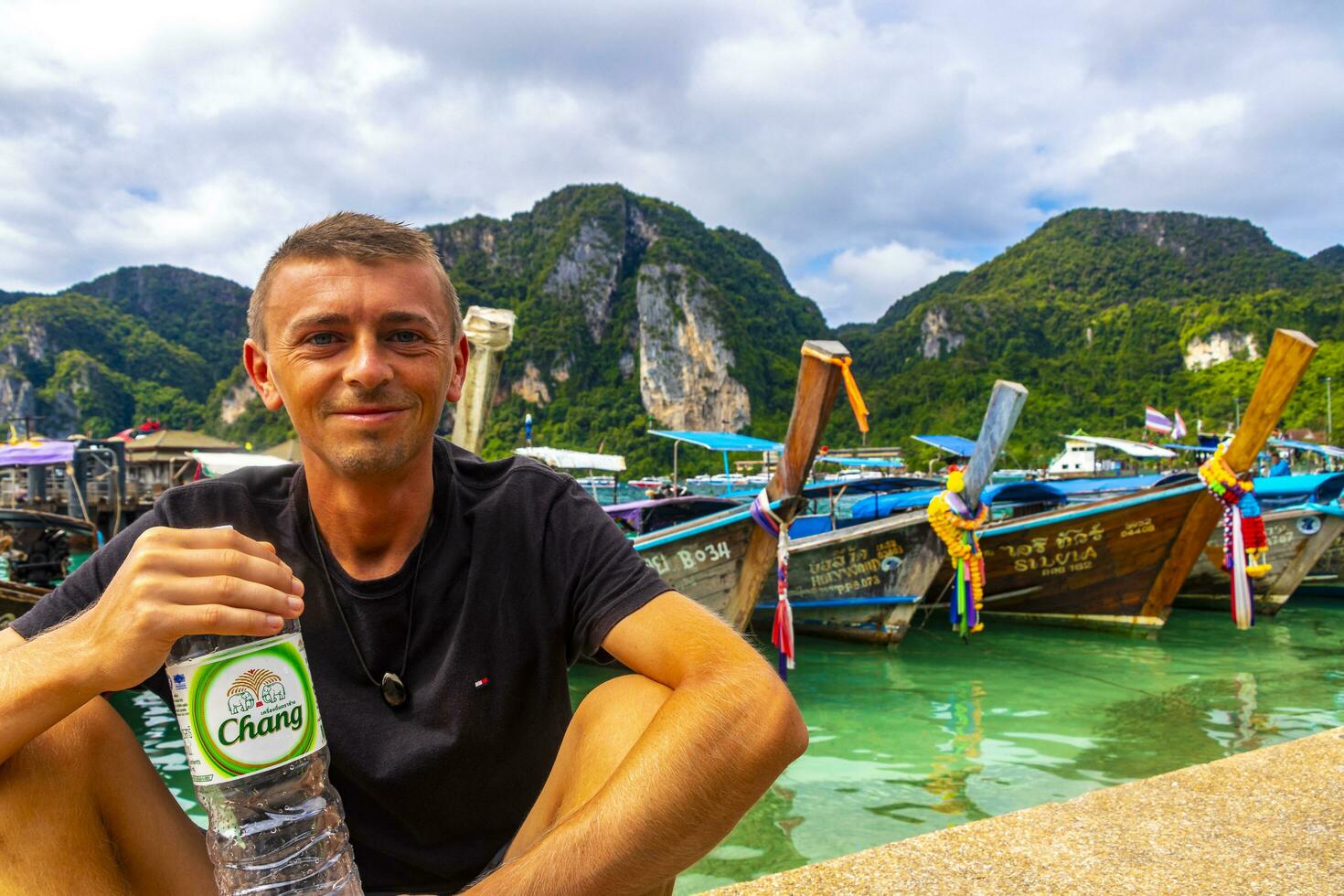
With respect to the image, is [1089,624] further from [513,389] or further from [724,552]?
[513,389]

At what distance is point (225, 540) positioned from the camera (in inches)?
38.8

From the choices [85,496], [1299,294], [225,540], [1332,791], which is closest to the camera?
[225,540]

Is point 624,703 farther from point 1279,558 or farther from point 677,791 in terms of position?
point 1279,558

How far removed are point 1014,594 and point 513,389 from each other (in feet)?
266

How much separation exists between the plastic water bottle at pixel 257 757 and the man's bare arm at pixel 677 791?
1.04 feet

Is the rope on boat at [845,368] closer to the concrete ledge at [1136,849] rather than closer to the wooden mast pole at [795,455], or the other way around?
the wooden mast pole at [795,455]

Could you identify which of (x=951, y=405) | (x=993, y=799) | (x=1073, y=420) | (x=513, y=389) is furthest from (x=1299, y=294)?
(x=993, y=799)

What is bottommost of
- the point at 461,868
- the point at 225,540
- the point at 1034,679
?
the point at 1034,679

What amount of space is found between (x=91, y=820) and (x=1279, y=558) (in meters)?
11.4

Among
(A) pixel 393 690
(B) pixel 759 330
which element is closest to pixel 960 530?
(A) pixel 393 690

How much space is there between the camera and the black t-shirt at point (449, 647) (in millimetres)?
1338

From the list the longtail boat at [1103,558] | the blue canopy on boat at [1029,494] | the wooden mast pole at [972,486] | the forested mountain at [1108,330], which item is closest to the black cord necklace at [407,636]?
the wooden mast pole at [972,486]

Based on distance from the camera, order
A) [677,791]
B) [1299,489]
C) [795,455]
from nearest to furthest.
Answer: [677,791] < [795,455] < [1299,489]

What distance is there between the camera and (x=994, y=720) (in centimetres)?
562
